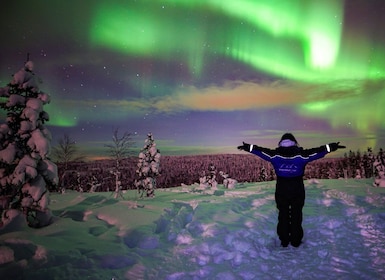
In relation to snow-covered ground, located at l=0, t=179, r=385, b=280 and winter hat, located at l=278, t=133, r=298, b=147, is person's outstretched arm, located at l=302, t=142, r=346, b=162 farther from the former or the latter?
snow-covered ground, located at l=0, t=179, r=385, b=280

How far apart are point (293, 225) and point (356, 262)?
1646mm

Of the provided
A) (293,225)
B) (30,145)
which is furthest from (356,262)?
(30,145)

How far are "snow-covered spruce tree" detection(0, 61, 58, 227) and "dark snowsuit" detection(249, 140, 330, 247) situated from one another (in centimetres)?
683

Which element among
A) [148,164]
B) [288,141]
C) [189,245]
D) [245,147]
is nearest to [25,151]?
[189,245]

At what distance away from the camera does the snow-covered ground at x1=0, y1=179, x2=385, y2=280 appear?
5055 millimetres

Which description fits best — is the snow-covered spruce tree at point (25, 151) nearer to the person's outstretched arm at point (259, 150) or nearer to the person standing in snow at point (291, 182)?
the person's outstretched arm at point (259, 150)

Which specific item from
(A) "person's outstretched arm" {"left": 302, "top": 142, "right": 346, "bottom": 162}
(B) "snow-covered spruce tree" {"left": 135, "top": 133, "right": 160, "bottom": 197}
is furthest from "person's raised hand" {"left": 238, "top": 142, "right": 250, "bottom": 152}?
(B) "snow-covered spruce tree" {"left": 135, "top": 133, "right": 160, "bottom": 197}

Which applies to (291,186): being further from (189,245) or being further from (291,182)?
(189,245)

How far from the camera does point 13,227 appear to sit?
276 inches

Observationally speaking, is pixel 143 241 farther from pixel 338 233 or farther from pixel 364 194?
pixel 364 194

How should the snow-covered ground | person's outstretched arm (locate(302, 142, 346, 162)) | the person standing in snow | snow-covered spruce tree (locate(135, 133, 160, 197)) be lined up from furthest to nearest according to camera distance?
1. snow-covered spruce tree (locate(135, 133, 160, 197))
2. person's outstretched arm (locate(302, 142, 346, 162))
3. the person standing in snow
4. the snow-covered ground

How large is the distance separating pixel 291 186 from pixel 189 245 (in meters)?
3.01

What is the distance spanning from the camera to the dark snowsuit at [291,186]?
6926mm

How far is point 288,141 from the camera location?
24.2 ft
